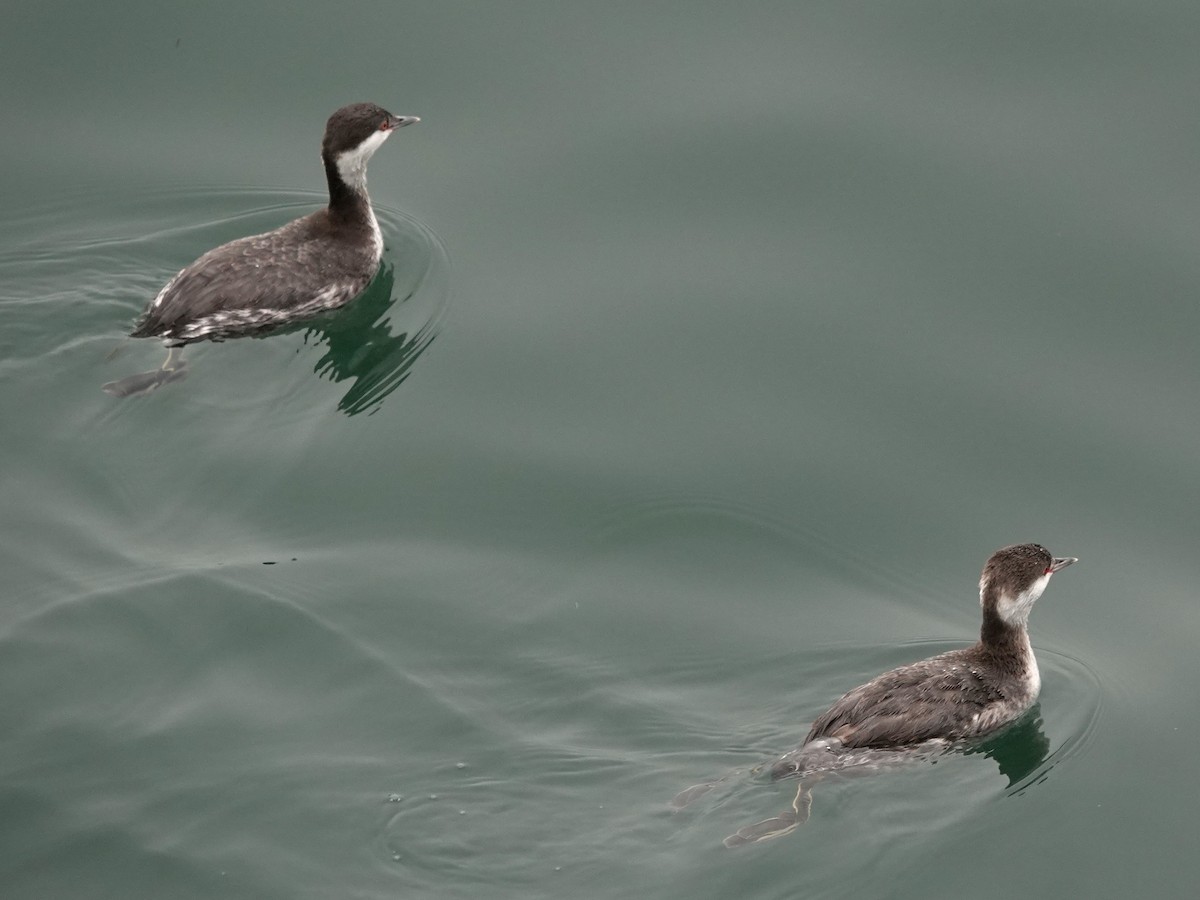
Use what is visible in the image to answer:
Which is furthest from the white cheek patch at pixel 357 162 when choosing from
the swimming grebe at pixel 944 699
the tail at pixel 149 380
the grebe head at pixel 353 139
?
the swimming grebe at pixel 944 699

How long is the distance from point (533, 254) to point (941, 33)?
4198mm

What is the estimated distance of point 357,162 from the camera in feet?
47.7

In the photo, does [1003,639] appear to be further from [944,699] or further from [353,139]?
[353,139]

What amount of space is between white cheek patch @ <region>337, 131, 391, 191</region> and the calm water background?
700 millimetres

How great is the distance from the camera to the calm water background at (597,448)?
10359 millimetres

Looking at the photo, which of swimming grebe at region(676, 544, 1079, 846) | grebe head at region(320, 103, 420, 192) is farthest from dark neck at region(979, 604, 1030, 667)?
grebe head at region(320, 103, 420, 192)

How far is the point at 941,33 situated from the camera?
51.5 feet

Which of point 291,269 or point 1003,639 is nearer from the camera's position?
point 1003,639

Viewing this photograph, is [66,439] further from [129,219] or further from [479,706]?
[479,706]

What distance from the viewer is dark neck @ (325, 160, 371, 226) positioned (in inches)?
576

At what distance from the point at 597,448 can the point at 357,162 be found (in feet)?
11.1

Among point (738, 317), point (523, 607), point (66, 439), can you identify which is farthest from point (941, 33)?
point (66, 439)

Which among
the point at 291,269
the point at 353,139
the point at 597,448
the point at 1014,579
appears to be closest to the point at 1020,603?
the point at 1014,579

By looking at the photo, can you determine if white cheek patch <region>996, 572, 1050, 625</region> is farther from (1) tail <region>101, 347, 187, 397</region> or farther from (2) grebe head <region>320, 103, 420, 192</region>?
(2) grebe head <region>320, 103, 420, 192</region>
